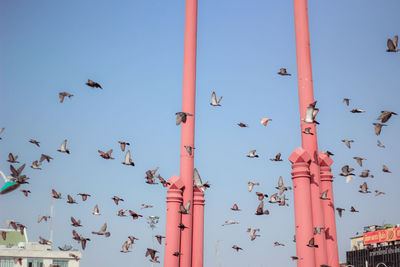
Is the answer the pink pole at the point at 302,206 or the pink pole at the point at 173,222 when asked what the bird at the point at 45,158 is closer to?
the pink pole at the point at 173,222

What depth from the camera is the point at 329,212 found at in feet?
56.0

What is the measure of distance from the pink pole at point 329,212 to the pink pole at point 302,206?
4.78ft

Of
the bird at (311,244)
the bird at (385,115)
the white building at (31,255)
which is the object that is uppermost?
the white building at (31,255)

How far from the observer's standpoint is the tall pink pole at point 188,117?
59.2 ft

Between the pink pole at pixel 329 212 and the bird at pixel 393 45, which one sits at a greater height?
the bird at pixel 393 45

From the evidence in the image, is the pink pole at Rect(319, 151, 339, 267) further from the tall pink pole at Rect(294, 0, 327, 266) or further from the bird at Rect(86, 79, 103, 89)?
the bird at Rect(86, 79, 103, 89)

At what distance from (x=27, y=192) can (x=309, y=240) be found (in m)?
9.73

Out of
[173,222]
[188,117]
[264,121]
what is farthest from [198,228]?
[264,121]

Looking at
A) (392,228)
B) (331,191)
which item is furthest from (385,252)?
(331,191)

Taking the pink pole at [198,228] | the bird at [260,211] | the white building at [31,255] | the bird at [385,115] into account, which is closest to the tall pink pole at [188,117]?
the pink pole at [198,228]

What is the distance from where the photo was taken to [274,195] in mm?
17297

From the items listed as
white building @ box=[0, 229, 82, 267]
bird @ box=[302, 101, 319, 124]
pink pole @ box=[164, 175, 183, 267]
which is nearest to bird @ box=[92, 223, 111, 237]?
pink pole @ box=[164, 175, 183, 267]

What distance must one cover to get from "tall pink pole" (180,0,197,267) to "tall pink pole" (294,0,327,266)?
406 cm

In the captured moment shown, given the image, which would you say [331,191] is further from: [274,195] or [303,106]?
[303,106]
